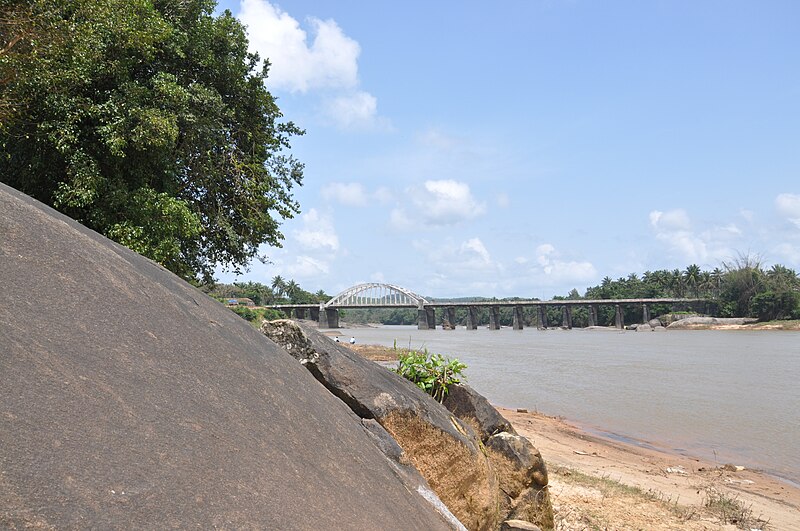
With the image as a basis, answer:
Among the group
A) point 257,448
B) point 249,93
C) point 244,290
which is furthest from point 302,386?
point 244,290

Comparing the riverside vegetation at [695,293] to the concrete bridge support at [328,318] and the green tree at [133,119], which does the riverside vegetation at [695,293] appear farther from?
the green tree at [133,119]

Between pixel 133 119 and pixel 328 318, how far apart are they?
126 metres

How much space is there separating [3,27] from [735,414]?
81.8 feet

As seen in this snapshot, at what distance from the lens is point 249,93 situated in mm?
17344

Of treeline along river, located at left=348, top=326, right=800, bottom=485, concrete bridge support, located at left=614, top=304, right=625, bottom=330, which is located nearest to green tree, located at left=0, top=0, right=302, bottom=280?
treeline along river, located at left=348, top=326, right=800, bottom=485

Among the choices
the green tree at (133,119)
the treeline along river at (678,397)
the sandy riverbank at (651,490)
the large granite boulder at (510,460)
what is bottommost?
the treeline along river at (678,397)

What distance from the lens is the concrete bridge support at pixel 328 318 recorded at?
13288cm

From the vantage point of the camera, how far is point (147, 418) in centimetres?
253

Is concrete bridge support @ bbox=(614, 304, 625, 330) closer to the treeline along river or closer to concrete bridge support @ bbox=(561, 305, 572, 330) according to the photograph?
concrete bridge support @ bbox=(561, 305, 572, 330)

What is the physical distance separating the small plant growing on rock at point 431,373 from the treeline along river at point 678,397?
2.45 meters

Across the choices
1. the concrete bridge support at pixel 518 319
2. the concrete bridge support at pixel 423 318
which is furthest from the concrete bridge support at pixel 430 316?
the concrete bridge support at pixel 518 319

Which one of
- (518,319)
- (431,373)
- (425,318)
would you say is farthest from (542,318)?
(431,373)

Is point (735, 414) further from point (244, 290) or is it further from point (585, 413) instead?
point (244, 290)

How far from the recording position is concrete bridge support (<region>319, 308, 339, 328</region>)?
5231 inches
